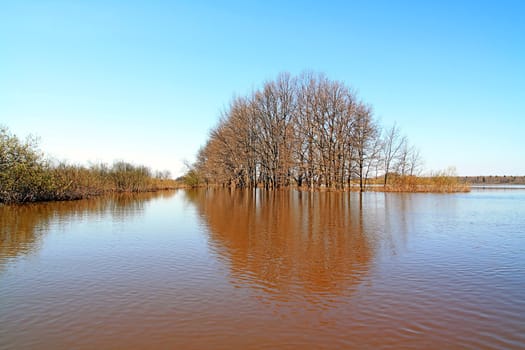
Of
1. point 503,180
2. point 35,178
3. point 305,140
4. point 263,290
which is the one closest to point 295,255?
Result: point 263,290

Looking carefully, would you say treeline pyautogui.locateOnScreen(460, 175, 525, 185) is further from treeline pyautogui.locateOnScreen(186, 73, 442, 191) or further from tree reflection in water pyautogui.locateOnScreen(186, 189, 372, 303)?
tree reflection in water pyautogui.locateOnScreen(186, 189, 372, 303)

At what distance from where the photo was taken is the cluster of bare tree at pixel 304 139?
39.0 m

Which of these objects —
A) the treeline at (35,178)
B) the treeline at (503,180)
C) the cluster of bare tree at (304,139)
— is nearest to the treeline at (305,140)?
the cluster of bare tree at (304,139)

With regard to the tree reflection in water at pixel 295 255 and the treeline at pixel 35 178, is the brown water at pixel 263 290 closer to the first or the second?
the tree reflection in water at pixel 295 255

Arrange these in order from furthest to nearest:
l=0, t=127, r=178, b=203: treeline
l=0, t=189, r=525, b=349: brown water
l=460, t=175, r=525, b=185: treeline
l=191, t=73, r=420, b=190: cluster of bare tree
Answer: l=460, t=175, r=525, b=185: treeline
l=191, t=73, r=420, b=190: cluster of bare tree
l=0, t=127, r=178, b=203: treeline
l=0, t=189, r=525, b=349: brown water

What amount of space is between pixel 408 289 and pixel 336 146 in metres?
35.7

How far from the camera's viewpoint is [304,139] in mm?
40125

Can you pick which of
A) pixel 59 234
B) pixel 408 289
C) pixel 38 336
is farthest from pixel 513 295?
pixel 59 234

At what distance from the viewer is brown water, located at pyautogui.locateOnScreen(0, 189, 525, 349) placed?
3896mm

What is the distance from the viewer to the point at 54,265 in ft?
23.4

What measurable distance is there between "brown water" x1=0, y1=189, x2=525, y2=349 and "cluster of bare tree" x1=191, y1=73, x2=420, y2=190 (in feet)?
95.8

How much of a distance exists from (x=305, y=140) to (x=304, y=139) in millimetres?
161

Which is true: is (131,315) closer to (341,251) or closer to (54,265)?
(54,265)

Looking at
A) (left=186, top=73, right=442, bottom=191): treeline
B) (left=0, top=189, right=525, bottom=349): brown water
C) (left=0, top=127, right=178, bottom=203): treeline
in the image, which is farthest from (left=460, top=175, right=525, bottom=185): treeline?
(left=0, top=189, right=525, bottom=349): brown water
